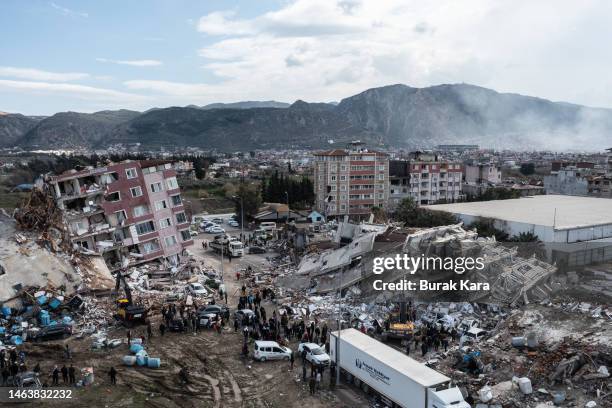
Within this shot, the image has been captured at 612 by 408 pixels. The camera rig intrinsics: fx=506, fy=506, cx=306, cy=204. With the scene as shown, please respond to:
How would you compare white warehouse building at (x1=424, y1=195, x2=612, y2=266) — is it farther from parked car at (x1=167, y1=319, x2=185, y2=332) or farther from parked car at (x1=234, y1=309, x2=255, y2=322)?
parked car at (x1=167, y1=319, x2=185, y2=332)

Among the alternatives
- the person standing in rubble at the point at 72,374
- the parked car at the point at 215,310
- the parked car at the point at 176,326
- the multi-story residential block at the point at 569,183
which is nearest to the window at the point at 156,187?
the parked car at the point at 215,310

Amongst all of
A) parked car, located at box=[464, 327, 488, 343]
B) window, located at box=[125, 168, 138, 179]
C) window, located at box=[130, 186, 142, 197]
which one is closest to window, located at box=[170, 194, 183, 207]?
window, located at box=[130, 186, 142, 197]

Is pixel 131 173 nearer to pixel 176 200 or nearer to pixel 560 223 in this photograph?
pixel 176 200

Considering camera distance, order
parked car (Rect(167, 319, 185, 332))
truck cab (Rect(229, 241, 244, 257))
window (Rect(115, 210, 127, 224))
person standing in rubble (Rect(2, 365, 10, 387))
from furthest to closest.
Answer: truck cab (Rect(229, 241, 244, 257)) < window (Rect(115, 210, 127, 224)) < parked car (Rect(167, 319, 185, 332)) < person standing in rubble (Rect(2, 365, 10, 387))

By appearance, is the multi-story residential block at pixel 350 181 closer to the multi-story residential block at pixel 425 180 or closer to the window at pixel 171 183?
the multi-story residential block at pixel 425 180

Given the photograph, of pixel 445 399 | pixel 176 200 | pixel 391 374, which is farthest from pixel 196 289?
pixel 445 399

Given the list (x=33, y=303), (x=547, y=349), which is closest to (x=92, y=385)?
(x=33, y=303)

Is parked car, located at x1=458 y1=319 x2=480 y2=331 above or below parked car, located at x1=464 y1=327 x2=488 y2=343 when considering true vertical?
below

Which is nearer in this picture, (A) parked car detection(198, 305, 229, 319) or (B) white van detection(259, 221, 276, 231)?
(A) parked car detection(198, 305, 229, 319)
